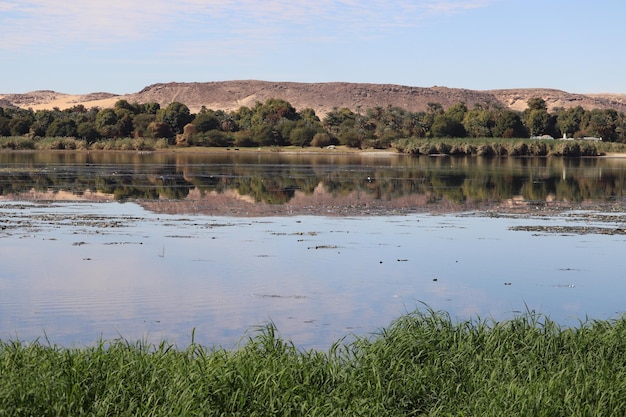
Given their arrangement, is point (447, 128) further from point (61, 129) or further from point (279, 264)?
point (279, 264)

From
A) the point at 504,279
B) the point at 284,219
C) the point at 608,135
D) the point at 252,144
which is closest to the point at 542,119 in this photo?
the point at 608,135

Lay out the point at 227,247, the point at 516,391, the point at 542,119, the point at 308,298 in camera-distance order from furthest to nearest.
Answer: the point at 542,119, the point at 227,247, the point at 308,298, the point at 516,391

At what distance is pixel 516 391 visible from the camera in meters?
7.83

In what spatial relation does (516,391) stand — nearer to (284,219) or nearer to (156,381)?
(156,381)

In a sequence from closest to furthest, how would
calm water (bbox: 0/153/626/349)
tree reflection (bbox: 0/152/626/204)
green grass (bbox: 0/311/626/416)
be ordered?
green grass (bbox: 0/311/626/416)
calm water (bbox: 0/153/626/349)
tree reflection (bbox: 0/152/626/204)

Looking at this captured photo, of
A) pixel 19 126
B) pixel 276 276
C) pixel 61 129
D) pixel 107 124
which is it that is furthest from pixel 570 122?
pixel 276 276

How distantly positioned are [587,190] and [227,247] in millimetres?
23168

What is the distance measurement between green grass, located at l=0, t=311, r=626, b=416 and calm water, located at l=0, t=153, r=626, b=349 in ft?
5.93

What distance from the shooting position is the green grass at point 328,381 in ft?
24.6

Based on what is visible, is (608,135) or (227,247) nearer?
(227,247)

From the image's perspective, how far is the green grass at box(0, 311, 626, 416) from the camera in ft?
24.6

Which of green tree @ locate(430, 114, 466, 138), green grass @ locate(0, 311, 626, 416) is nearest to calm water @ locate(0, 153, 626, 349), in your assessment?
green grass @ locate(0, 311, 626, 416)

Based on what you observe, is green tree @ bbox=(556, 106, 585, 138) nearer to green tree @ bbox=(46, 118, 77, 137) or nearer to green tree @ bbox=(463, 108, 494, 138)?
green tree @ bbox=(463, 108, 494, 138)

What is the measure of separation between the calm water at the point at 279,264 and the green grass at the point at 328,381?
181 centimetres
